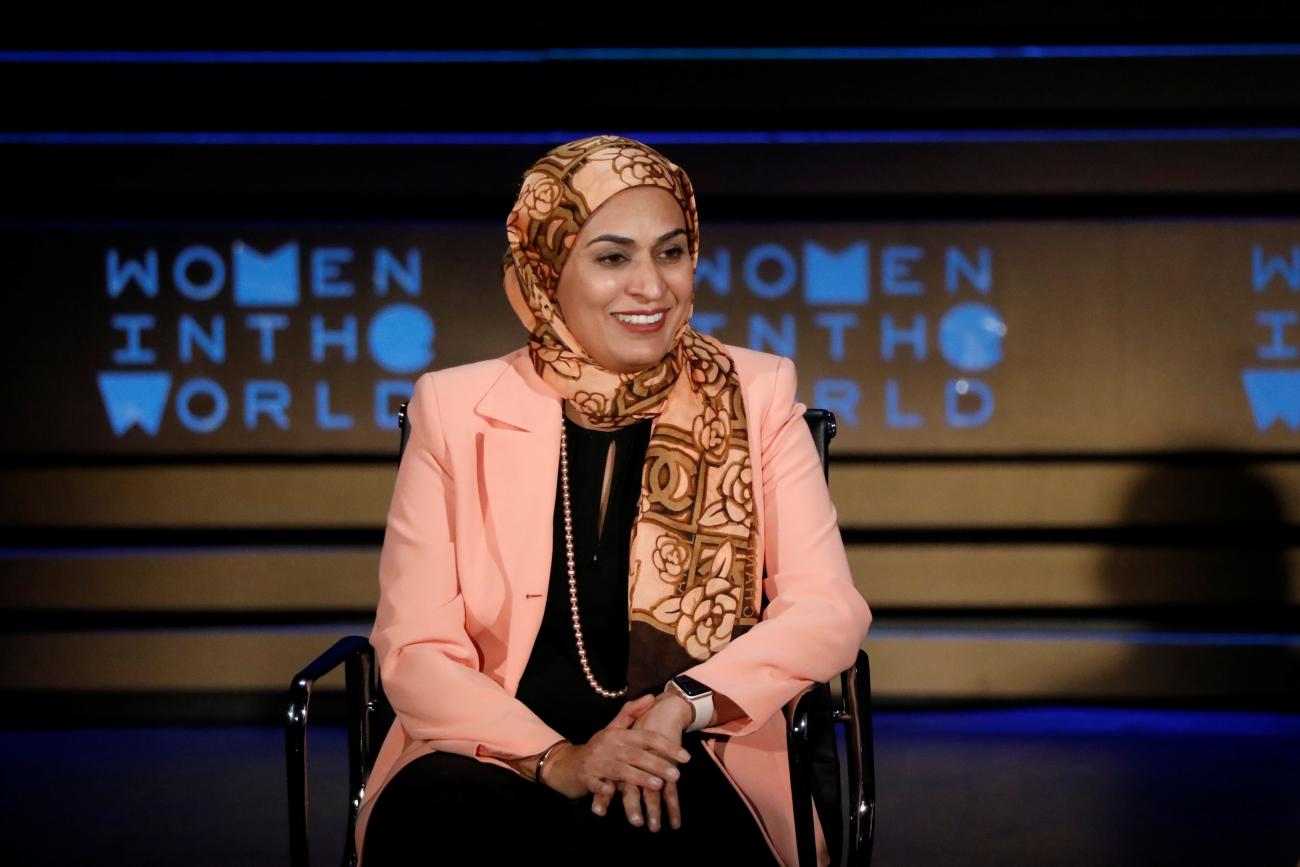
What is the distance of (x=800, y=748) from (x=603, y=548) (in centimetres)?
43

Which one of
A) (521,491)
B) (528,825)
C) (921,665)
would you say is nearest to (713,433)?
(521,491)

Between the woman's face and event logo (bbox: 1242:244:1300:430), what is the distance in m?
3.05

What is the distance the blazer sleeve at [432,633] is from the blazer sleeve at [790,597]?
0.26 meters

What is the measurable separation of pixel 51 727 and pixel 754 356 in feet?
10.9

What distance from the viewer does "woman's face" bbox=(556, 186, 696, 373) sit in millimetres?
2029

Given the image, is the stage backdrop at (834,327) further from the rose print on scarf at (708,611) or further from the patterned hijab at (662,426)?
the rose print on scarf at (708,611)

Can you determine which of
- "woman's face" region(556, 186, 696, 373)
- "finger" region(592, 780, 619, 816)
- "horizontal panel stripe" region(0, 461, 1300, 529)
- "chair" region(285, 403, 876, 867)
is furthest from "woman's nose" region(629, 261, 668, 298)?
"horizontal panel stripe" region(0, 461, 1300, 529)

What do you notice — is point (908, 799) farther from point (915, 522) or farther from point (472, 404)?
point (472, 404)

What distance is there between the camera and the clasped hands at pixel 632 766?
68.1 inches

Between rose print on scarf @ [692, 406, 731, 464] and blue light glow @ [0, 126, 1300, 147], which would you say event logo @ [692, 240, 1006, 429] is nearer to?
blue light glow @ [0, 126, 1300, 147]

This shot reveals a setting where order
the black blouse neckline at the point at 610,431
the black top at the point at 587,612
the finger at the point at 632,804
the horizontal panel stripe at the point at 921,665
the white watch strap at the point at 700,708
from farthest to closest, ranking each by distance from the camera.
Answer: the horizontal panel stripe at the point at 921,665
the black blouse neckline at the point at 610,431
the black top at the point at 587,612
the white watch strap at the point at 700,708
the finger at the point at 632,804

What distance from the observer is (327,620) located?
4.55m

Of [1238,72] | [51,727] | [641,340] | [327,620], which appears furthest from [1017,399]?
[51,727]

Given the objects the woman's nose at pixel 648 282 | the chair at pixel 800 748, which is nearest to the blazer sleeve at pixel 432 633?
the chair at pixel 800 748
